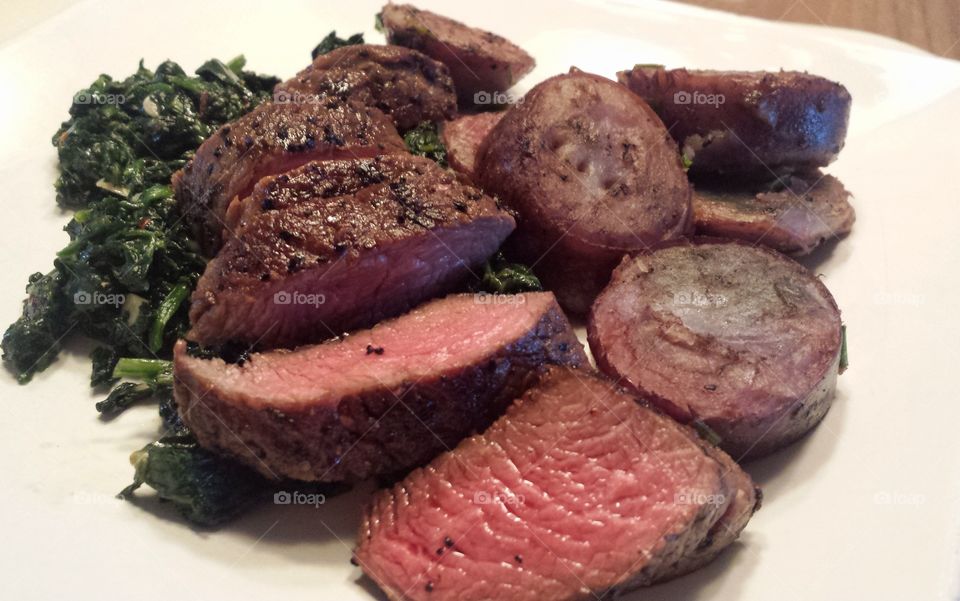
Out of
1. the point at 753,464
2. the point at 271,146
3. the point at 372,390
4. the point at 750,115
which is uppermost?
the point at 271,146

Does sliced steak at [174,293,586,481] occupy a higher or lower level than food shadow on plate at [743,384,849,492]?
higher

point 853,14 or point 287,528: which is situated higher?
point 853,14

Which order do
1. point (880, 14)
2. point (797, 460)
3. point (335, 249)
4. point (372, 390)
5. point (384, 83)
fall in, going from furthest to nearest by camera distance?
1. point (880, 14)
2. point (384, 83)
3. point (797, 460)
4. point (335, 249)
5. point (372, 390)

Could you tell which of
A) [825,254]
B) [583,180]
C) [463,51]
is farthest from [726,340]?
[463,51]

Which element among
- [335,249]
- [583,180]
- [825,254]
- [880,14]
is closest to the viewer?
[335,249]

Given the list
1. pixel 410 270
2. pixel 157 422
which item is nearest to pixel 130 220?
pixel 157 422

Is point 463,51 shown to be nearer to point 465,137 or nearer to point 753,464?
point 465,137

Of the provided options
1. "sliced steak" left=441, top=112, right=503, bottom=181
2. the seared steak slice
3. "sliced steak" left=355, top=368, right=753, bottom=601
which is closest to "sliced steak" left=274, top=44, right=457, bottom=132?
"sliced steak" left=441, top=112, right=503, bottom=181

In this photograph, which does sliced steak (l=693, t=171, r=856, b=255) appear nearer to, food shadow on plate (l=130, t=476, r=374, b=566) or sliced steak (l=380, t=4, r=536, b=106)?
sliced steak (l=380, t=4, r=536, b=106)
